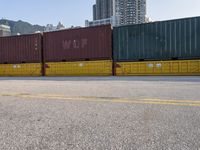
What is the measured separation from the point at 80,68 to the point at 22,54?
213 inches

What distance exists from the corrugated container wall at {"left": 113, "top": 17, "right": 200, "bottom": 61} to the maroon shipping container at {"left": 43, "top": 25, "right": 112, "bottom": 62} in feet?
2.44

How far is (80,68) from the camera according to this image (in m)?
19.3

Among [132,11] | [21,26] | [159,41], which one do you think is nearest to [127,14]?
[132,11]

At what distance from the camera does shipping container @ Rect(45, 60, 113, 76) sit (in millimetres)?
18266

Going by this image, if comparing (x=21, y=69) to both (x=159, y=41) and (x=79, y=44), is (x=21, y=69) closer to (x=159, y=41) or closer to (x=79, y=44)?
(x=79, y=44)

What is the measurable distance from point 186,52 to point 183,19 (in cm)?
211

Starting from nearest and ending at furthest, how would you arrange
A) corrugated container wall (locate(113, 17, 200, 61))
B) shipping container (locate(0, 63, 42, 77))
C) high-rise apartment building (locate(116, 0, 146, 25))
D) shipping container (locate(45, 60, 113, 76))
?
corrugated container wall (locate(113, 17, 200, 61)) < shipping container (locate(45, 60, 113, 76)) < shipping container (locate(0, 63, 42, 77)) < high-rise apartment building (locate(116, 0, 146, 25))

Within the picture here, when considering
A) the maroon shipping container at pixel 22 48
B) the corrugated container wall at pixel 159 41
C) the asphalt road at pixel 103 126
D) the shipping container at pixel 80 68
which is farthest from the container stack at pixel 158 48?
the asphalt road at pixel 103 126

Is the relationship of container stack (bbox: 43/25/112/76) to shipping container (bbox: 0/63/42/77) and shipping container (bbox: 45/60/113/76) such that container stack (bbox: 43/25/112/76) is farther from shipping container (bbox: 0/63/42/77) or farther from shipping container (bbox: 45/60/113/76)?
shipping container (bbox: 0/63/42/77)

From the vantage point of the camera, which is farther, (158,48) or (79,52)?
(79,52)

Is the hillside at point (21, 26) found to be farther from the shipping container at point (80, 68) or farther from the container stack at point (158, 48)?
the container stack at point (158, 48)

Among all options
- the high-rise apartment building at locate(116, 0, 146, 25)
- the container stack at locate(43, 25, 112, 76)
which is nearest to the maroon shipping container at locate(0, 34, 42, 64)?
the container stack at locate(43, 25, 112, 76)

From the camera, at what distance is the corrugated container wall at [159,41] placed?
15609 mm

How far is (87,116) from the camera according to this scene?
4461mm
